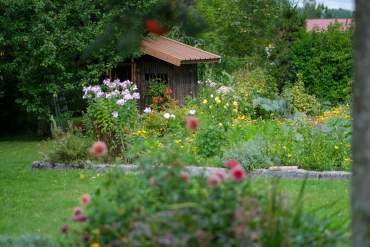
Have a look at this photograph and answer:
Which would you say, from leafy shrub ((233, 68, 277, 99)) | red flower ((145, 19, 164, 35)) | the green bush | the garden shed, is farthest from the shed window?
red flower ((145, 19, 164, 35))

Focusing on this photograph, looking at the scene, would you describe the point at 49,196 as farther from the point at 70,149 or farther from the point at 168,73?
the point at 168,73

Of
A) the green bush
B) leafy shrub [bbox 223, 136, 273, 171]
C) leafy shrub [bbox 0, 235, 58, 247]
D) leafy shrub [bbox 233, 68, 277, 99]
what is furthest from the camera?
the green bush

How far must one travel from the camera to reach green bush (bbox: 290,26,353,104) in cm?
1942

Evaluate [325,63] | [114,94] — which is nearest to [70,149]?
[114,94]

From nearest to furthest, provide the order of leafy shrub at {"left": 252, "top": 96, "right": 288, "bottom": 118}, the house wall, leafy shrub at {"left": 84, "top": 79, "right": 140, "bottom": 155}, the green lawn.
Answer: the green lawn
leafy shrub at {"left": 84, "top": 79, "right": 140, "bottom": 155}
leafy shrub at {"left": 252, "top": 96, "right": 288, "bottom": 118}
the house wall

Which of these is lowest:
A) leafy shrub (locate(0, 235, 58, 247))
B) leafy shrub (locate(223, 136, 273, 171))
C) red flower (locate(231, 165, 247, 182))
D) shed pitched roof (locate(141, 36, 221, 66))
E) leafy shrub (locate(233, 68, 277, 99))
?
leafy shrub (locate(0, 235, 58, 247))

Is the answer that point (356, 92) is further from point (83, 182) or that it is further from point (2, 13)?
point (2, 13)

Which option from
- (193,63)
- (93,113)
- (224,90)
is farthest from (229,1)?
(93,113)

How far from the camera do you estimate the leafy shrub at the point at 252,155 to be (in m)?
10.2

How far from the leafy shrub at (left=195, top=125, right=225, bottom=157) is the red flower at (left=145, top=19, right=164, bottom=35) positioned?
6.65 m

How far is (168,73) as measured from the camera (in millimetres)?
18875

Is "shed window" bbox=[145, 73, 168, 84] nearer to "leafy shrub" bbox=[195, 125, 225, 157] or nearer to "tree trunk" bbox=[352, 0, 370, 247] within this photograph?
"leafy shrub" bbox=[195, 125, 225, 157]

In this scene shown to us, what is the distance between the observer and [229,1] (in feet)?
84.2

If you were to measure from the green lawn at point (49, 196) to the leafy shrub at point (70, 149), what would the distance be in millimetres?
406
